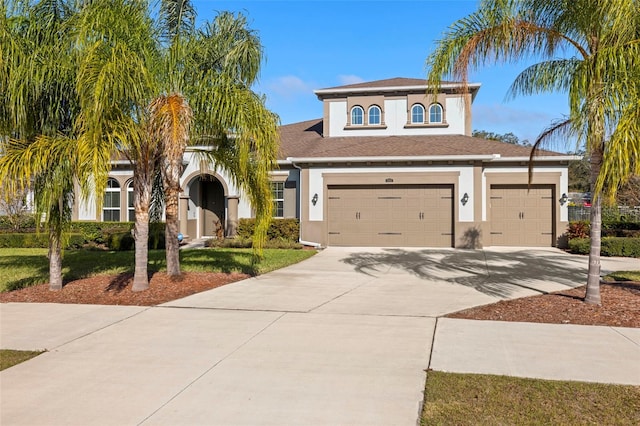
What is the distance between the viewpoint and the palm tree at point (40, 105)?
7.80 m

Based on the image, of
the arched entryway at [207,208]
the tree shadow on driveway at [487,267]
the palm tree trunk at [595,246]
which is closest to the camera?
the palm tree trunk at [595,246]

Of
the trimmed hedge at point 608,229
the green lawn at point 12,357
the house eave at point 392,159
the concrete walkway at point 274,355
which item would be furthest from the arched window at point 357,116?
the green lawn at point 12,357

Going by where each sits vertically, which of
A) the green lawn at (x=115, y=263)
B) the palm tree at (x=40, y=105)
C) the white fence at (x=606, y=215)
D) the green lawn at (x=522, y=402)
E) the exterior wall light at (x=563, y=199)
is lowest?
the green lawn at (x=522, y=402)

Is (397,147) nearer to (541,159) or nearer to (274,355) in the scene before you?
(541,159)

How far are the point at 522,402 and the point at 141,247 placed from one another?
758 centimetres

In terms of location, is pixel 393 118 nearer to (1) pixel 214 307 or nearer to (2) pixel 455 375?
(1) pixel 214 307

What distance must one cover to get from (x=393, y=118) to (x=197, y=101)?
45.5 ft

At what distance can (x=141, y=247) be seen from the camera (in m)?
9.33

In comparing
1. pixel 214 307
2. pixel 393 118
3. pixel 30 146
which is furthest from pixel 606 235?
pixel 30 146

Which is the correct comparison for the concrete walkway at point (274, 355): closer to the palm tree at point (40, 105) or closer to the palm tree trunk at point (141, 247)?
the palm tree trunk at point (141, 247)

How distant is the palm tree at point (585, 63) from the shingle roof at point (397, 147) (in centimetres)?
919

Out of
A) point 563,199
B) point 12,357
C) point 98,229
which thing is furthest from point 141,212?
point 563,199

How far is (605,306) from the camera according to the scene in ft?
25.4

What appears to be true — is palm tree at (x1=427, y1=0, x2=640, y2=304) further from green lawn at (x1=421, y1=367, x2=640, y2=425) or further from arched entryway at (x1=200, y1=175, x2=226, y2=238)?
arched entryway at (x1=200, y1=175, x2=226, y2=238)
